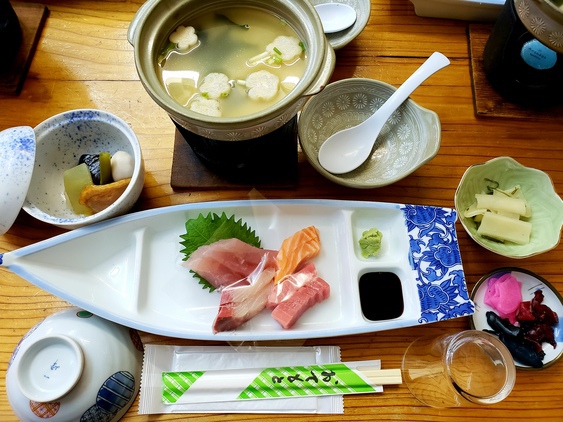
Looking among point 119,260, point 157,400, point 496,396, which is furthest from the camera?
point 119,260

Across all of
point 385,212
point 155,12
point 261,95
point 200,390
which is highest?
point 155,12

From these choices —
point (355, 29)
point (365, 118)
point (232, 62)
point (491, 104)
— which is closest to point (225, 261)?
point (232, 62)

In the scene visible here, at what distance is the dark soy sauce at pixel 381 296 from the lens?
1.37 metres

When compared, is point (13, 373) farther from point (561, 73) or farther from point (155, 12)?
point (561, 73)

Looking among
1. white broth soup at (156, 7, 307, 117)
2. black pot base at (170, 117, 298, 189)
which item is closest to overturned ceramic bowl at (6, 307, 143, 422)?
black pot base at (170, 117, 298, 189)

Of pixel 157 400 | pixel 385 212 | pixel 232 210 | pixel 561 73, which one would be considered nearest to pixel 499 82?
pixel 561 73

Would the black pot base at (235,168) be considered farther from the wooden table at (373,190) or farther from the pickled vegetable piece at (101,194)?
the pickled vegetable piece at (101,194)

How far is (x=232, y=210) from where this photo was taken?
58.5 inches

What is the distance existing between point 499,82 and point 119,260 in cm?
148

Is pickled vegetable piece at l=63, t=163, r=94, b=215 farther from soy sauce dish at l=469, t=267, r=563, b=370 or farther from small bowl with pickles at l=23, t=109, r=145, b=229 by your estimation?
soy sauce dish at l=469, t=267, r=563, b=370

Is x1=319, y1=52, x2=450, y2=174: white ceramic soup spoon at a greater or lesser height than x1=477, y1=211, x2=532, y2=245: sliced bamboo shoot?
greater

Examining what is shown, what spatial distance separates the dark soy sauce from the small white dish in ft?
2.84

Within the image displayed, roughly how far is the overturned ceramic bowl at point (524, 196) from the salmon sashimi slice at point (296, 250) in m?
0.47

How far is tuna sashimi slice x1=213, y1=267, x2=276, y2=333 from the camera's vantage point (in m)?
1.31
